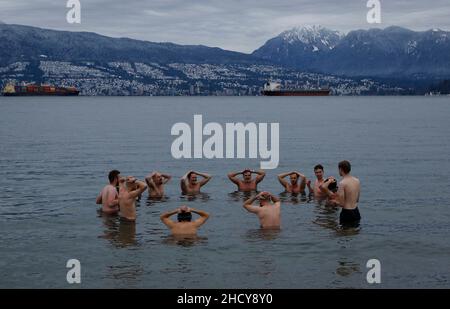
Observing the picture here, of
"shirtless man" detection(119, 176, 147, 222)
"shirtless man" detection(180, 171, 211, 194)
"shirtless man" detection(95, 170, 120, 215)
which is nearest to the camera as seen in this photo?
"shirtless man" detection(119, 176, 147, 222)

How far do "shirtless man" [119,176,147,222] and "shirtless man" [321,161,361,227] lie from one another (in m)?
6.65

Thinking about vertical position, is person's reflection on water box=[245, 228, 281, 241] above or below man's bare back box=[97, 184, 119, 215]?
below

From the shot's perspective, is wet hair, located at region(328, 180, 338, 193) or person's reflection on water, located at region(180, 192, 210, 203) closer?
wet hair, located at region(328, 180, 338, 193)

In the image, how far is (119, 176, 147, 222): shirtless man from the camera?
847 inches

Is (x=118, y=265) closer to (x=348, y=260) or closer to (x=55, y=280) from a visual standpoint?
(x=55, y=280)

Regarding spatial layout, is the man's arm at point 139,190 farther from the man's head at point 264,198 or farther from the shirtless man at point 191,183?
the shirtless man at point 191,183

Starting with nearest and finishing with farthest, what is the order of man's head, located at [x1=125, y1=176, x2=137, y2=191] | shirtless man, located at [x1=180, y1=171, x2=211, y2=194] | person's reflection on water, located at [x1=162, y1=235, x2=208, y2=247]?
person's reflection on water, located at [x1=162, y1=235, x2=208, y2=247] → man's head, located at [x1=125, y1=176, x2=137, y2=191] → shirtless man, located at [x1=180, y1=171, x2=211, y2=194]

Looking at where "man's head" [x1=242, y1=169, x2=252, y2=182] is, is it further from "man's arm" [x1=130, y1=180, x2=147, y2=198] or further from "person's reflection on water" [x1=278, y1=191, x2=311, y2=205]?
"man's arm" [x1=130, y1=180, x2=147, y2=198]

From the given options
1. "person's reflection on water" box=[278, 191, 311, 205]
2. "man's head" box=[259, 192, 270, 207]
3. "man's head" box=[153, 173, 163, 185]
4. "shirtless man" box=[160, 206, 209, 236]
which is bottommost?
"person's reflection on water" box=[278, 191, 311, 205]

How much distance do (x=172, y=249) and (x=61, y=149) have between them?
35519mm

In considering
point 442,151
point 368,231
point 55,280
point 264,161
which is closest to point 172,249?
point 55,280

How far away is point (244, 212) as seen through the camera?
81.6 feet

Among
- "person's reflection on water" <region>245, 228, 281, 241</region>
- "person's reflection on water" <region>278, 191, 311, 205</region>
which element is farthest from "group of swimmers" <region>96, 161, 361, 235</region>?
"person's reflection on water" <region>278, 191, 311, 205</region>

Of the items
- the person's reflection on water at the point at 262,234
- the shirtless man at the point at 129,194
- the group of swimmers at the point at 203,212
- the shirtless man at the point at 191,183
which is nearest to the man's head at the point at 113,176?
the group of swimmers at the point at 203,212
